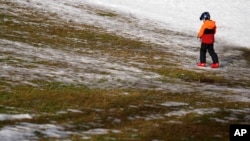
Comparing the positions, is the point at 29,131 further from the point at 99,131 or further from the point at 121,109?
the point at 121,109

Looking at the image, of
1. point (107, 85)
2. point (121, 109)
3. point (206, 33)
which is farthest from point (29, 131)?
point (206, 33)

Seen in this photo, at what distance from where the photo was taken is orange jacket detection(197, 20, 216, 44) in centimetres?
1973

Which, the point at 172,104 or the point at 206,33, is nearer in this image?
the point at 172,104

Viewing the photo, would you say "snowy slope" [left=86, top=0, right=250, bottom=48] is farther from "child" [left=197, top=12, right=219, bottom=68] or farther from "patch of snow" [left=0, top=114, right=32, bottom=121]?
"patch of snow" [left=0, top=114, right=32, bottom=121]

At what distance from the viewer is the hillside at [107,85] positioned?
8703mm

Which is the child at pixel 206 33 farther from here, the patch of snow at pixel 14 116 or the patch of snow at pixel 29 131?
the patch of snow at pixel 29 131

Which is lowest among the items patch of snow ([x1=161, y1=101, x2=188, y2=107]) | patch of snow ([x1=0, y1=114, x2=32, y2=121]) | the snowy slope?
patch of snow ([x1=161, y1=101, x2=188, y2=107])

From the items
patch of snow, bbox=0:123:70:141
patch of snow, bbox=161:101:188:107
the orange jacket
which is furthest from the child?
patch of snow, bbox=0:123:70:141

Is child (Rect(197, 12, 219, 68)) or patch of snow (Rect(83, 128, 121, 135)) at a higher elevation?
child (Rect(197, 12, 219, 68))

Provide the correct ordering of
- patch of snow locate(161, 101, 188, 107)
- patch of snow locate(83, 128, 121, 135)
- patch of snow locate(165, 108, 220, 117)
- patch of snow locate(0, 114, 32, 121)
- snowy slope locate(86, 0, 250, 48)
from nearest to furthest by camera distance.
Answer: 1. patch of snow locate(83, 128, 121, 135)
2. patch of snow locate(0, 114, 32, 121)
3. patch of snow locate(165, 108, 220, 117)
4. patch of snow locate(161, 101, 188, 107)
5. snowy slope locate(86, 0, 250, 48)

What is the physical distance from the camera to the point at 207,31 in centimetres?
2000

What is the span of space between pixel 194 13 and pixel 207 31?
27.1 metres

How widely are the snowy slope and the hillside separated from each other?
9.01 metres

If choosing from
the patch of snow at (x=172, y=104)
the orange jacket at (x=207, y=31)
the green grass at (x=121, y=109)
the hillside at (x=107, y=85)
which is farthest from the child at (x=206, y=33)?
the patch of snow at (x=172, y=104)
